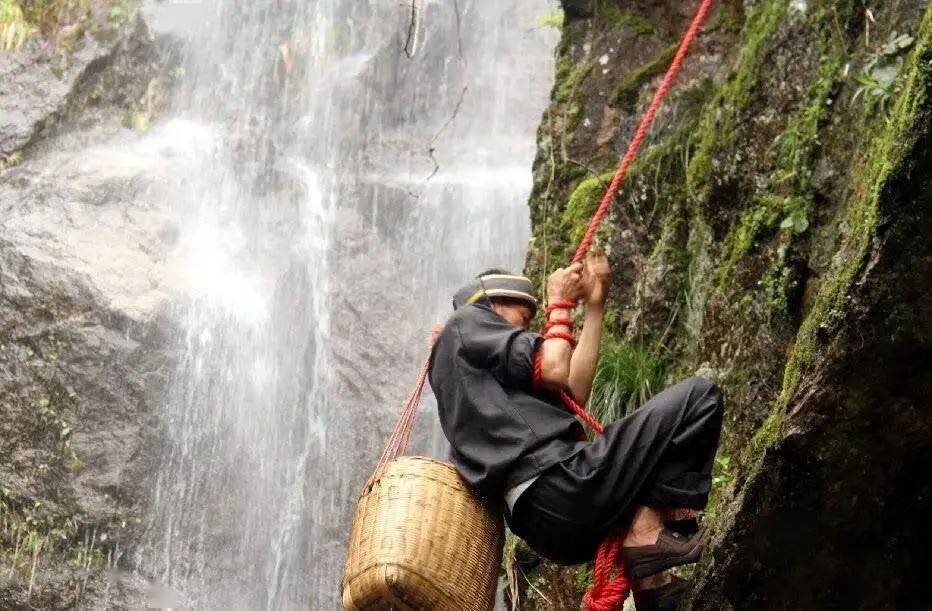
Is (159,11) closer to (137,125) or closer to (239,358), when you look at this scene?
(137,125)

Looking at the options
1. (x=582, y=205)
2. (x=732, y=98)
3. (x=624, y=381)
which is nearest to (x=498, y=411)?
(x=624, y=381)

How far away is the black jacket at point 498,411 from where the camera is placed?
11.7ft

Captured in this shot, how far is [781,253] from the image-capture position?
15.1 ft

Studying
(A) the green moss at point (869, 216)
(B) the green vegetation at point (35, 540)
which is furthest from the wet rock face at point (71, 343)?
(A) the green moss at point (869, 216)

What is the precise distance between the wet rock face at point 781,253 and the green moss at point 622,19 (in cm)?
2

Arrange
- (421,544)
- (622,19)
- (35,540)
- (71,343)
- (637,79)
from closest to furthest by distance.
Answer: (421,544) < (637,79) < (622,19) < (35,540) < (71,343)

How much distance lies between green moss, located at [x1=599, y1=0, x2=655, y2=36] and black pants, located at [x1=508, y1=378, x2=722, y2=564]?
4400 mm

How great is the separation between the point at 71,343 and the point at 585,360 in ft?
33.2

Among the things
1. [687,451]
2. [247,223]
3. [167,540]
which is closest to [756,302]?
[687,451]

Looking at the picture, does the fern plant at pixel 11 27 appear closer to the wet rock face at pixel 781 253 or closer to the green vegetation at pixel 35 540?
the green vegetation at pixel 35 540

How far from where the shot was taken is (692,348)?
5.44 metres

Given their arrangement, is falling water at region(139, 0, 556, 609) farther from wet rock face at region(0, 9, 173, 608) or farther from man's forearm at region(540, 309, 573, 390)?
man's forearm at region(540, 309, 573, 390)

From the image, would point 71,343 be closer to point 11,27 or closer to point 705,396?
point 11,27

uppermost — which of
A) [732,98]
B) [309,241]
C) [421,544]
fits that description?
[732,98]
